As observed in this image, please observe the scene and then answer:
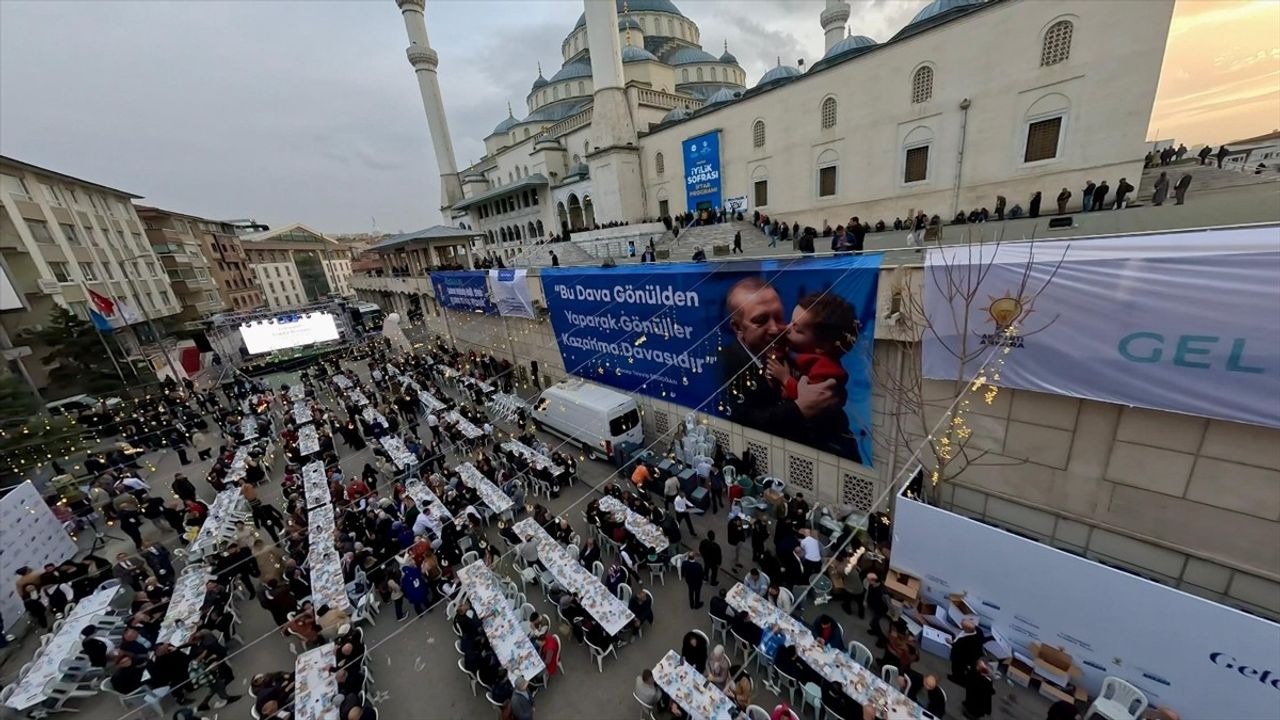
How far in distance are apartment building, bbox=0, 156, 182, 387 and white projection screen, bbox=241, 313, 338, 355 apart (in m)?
5.98

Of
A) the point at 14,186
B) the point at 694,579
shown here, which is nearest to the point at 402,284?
the point at 14,186

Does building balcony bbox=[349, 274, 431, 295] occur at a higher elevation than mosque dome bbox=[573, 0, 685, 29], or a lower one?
lower

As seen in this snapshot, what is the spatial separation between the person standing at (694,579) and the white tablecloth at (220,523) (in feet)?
37.7

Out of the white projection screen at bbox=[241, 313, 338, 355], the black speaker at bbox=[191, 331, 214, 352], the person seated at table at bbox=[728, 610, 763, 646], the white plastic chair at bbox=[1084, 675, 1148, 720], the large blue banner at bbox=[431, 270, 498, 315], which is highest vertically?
the large blue banner at bbox=[431, 270, 498, 315]

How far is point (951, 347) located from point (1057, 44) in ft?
55.3

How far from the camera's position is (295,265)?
205 ft

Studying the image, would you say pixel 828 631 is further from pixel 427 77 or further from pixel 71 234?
pixel 427 77

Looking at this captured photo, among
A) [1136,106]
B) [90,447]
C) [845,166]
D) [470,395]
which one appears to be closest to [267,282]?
[90,447]

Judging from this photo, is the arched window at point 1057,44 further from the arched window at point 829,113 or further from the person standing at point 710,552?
the person standing at point 710,552

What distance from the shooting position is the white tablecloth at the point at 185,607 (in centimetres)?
766

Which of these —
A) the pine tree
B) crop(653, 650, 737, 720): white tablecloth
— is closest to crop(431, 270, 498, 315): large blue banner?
crop(653, 650, 737, 720): white tablecloth

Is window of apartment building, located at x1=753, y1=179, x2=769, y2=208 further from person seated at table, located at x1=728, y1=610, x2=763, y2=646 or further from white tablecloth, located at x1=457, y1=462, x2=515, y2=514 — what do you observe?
person seated at table, located at x1=728, y1=610, x2=763, y2=646

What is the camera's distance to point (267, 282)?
5716cm

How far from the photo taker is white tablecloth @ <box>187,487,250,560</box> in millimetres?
10062
